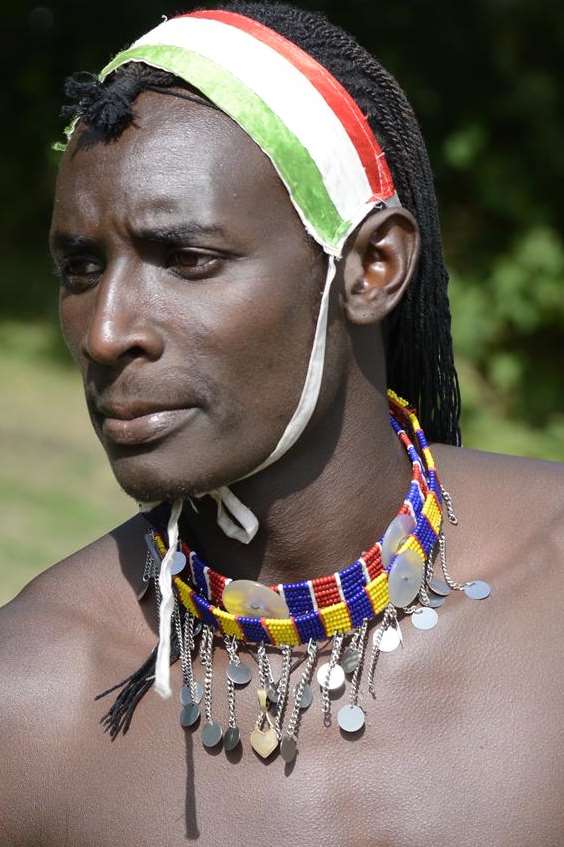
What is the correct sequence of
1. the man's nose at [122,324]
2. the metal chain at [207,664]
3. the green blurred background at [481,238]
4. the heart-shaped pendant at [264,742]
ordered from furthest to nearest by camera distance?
the green blurred background at [481,238] → the metal chain at [207,664] → the heart-shaped pendant at [264,742] → the man's nose at [122,324]

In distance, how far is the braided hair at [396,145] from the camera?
2.72 metres

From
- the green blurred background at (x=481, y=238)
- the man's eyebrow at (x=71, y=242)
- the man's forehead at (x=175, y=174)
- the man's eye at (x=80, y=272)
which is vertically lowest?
the green blurred background at (x=481, y=238)

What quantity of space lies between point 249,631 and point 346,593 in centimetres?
23

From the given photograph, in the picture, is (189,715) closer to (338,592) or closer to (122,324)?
(338,592)

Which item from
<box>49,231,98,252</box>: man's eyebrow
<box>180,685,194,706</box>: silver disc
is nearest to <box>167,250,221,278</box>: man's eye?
<box>49,231,98,252</box>: man's eyebrow

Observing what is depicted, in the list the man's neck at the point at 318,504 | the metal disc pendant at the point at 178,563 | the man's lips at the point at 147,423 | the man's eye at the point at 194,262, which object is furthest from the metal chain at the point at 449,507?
the man's eye at the point at 194,262

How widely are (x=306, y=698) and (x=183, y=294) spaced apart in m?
0.90

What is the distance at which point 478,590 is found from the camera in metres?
2.86

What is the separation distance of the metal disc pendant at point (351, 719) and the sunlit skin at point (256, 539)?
27 mm

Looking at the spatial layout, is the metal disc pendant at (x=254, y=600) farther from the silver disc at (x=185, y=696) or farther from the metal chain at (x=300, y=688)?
the silver disc at (x=185, y=696)

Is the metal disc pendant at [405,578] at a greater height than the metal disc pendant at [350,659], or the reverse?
Answer: the metal disc pendant at [405,578]

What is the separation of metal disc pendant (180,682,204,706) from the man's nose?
783mm

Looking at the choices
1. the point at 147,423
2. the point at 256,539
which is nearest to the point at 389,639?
the point at 256,539

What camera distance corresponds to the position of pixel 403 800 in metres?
2.65
